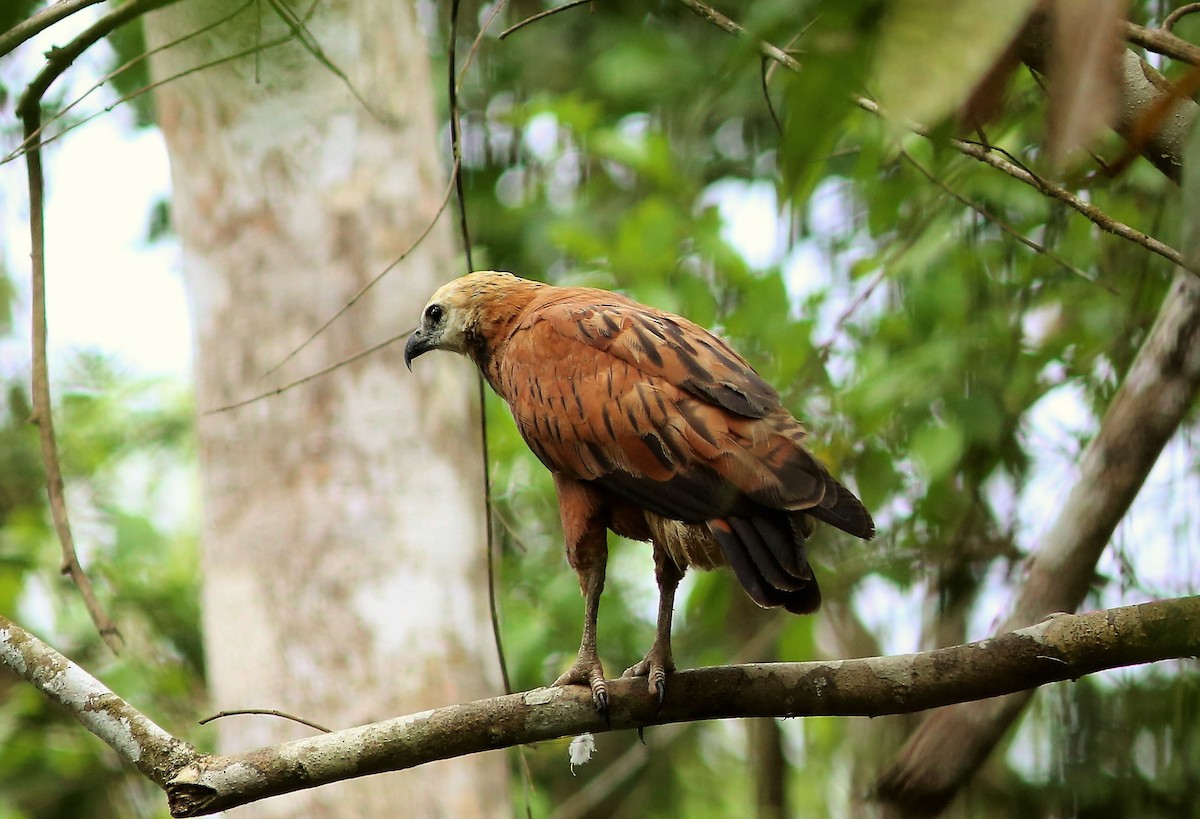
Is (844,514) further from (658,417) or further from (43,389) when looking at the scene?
(43,389)

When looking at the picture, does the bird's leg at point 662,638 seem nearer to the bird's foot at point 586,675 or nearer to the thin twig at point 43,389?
the bird's foot at point 586,675

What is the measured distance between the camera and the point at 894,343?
6.25 metres

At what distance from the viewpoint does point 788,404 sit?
5.23m

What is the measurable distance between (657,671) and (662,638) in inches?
5.9

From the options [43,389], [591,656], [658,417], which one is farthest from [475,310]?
[43,389]

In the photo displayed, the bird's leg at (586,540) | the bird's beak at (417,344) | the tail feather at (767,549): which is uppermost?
the bird's beak at (417,344)

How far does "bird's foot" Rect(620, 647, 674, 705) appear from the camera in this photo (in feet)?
10.9

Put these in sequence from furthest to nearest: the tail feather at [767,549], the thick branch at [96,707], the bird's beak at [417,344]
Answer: the bird's beak at [417,344], the tail feather at [767,549], the thick branch at [96,707]

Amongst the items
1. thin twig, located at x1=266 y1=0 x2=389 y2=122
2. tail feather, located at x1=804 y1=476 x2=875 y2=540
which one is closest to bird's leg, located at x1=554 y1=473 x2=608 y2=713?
tail feather, located at x1=804 y1=476 x2=875 y2=540

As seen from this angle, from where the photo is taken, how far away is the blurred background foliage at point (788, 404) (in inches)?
195

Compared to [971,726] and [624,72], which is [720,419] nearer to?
[971,726]

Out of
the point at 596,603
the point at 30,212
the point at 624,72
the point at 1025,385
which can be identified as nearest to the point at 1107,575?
the point at 1025,385

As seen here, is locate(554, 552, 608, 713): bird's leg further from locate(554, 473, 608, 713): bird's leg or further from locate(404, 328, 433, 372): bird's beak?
locate(404, 328, 433, 372): bird's beak

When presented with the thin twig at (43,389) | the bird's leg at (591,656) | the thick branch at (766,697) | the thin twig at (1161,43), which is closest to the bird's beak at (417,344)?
the bird's leg at (591,656)
